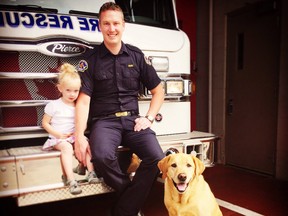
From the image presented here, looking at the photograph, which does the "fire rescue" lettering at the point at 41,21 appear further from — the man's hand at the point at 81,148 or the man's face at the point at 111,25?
the man's hand at the point at 81,148

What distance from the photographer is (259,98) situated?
157 inches

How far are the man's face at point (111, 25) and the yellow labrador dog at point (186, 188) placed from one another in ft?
3.24

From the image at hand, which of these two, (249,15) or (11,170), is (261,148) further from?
(11,170)

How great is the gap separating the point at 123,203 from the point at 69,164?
0.50m

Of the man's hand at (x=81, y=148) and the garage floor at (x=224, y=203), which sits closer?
the man's hand at (x=81, y=148)

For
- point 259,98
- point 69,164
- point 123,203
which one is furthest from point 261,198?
point 69,164

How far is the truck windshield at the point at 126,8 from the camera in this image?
2180 millimetres

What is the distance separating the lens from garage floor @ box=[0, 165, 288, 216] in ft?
8.97

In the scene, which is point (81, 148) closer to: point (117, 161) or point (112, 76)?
point (117, 161)

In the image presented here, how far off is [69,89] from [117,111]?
0.42 meters

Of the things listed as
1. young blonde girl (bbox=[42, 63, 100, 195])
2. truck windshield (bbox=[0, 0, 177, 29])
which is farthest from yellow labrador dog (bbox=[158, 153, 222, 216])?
truck windshield (bbox=[0, 0, 177, 29])

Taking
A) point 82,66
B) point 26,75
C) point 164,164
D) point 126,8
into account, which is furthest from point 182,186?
point 126,8

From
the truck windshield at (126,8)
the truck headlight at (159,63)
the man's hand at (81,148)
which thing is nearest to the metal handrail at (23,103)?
the man's hand at (81,148)

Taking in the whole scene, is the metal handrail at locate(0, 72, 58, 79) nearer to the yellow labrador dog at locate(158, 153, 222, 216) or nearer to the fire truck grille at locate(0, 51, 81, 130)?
the fire truck grille at locate(0, 51, 81, 130)
